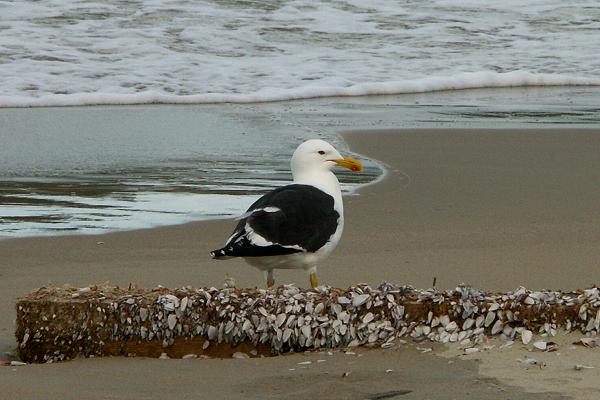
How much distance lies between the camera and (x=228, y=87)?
13398 mm

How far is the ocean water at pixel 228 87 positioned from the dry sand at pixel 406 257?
1.66 feet

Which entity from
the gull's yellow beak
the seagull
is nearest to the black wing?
the seagull

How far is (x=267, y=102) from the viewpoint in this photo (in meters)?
12.9

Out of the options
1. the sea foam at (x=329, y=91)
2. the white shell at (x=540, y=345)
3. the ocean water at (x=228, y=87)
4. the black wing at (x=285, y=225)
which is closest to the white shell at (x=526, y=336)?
the white shell at (x=540, y=345)

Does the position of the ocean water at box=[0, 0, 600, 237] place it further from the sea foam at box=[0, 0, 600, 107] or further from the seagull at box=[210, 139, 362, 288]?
the seagull at box=[210, 139, 362, 288]

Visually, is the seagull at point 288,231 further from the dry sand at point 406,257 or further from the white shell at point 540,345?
the white shell at point 540,345

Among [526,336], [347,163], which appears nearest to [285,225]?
[347,163]

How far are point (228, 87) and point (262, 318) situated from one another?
9694 mm

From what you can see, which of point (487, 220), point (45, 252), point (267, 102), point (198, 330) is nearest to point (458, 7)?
point (267, 102)

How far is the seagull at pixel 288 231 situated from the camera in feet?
15.1

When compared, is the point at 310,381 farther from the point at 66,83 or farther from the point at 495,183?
the point at 66,83

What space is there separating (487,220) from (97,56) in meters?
8.86

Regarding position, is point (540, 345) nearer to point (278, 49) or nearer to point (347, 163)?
point (347, 163)

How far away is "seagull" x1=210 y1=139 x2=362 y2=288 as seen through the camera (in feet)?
15.1
